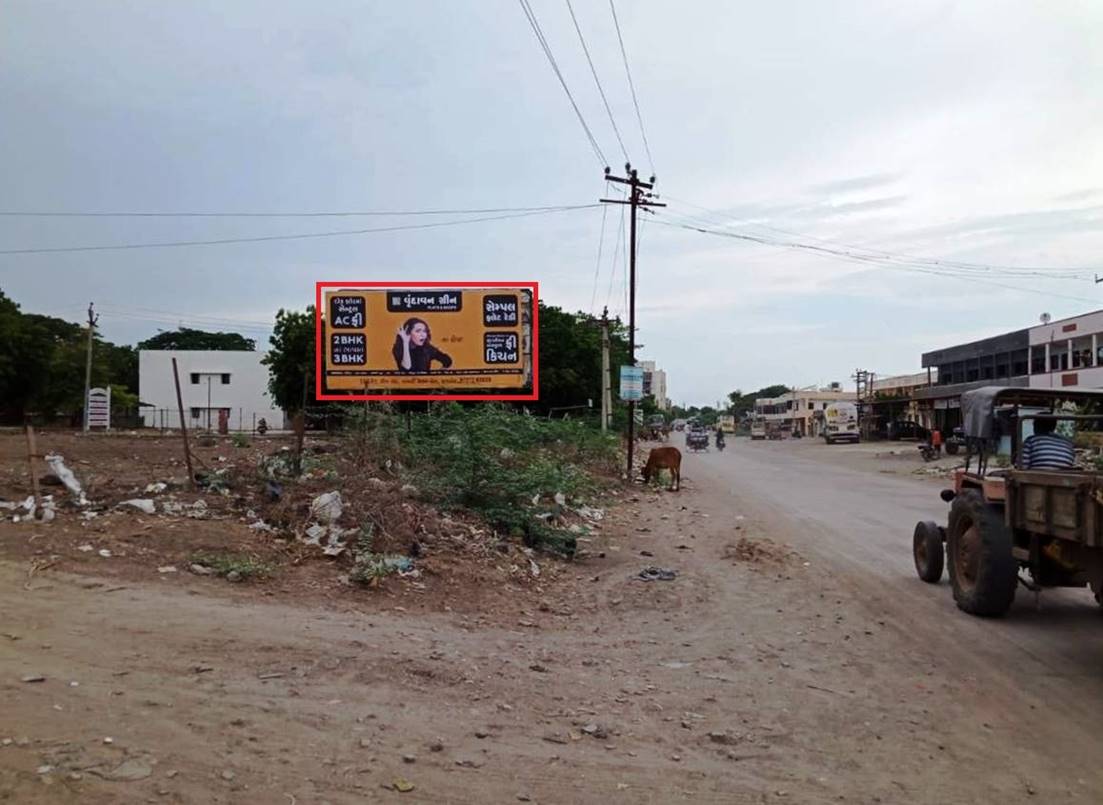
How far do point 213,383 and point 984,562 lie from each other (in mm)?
75118

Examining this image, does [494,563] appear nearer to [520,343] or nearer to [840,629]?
[840,629]

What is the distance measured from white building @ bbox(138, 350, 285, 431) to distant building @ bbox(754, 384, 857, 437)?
63450 millimetres

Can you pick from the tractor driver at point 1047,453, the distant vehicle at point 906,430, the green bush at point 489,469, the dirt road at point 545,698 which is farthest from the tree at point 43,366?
the distant vehicle at point 906,430

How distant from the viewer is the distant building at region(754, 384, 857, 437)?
116 metres

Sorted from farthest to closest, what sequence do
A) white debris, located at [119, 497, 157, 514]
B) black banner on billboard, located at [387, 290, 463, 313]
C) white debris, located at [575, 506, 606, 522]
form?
1. black banner on billboard, located at [387, 290, 463, 313]
2. white debris, located at [575, 506, 606, 522]
3. white debris, located at [119, 497, 157, 514]

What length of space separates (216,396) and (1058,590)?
243ft

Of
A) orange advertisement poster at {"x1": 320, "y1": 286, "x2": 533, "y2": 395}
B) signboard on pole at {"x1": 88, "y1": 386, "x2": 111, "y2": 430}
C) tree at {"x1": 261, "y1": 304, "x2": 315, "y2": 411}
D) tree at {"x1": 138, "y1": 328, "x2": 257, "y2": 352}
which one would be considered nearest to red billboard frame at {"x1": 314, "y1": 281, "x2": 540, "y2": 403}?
orange advertisement poster at {"x1": 320, "y1": 286, "x2": 533, "y2": 395}

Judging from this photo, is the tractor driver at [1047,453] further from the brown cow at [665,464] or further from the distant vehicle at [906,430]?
the distant vehicle at [906,430]

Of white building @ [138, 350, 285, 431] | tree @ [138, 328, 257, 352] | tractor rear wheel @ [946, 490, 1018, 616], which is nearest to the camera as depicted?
tractor rear wheel @ [946, 490, 1018, 616]

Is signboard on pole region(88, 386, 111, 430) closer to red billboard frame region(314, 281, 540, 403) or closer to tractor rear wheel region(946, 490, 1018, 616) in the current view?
red billboard frame region(314, 281, 540, 403)

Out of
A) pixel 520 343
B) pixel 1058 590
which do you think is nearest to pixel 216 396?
pixel 520 343

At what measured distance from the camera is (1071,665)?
669 cm

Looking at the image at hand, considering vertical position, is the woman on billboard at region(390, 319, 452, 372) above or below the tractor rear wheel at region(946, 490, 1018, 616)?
above

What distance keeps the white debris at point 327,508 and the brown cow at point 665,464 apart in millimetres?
13886
